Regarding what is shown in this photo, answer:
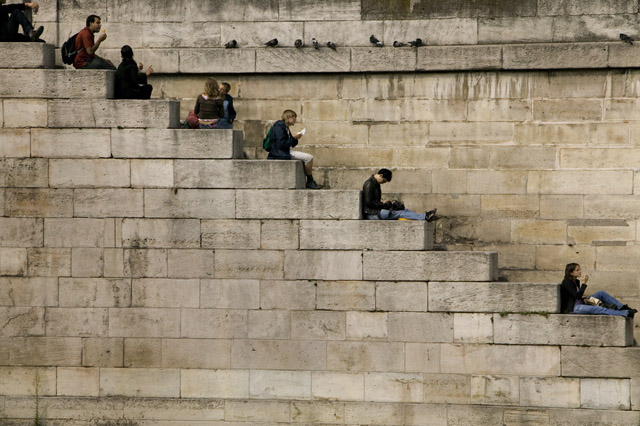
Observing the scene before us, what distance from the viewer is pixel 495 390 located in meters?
17.8

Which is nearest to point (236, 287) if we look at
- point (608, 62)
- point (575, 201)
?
point (575, 201)

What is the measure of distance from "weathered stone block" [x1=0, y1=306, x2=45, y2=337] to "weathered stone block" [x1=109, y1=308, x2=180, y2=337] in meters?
1.16

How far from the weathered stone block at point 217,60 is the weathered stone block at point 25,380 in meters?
5.43

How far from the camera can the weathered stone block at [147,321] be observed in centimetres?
1842

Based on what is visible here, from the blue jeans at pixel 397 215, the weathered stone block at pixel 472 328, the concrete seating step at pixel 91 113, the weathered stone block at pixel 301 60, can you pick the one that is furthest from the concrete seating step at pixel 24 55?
the weathered stone block at pixel 472 328

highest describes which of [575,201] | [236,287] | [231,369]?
[575,201]

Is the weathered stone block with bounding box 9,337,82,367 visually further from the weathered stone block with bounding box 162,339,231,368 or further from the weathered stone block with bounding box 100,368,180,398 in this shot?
the weathered stone block with bounding box 162,339,231,368

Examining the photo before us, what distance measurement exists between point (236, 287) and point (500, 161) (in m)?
4.75

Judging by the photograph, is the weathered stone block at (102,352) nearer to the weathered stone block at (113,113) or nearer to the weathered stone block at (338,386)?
the weathered stone block at (338,386)

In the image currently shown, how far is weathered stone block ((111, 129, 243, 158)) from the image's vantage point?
18.2 meters

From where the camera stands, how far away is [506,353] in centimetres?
1775

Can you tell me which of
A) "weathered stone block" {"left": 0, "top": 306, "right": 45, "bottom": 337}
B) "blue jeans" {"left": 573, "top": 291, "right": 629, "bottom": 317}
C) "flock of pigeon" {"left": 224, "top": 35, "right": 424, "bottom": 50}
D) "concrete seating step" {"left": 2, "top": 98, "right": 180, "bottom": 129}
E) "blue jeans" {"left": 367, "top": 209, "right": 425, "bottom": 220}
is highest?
"flock of pigeon" {"left": 224, "top": 35, "right": 424, "bottom": 50}

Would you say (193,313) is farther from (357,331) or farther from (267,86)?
(267,86)

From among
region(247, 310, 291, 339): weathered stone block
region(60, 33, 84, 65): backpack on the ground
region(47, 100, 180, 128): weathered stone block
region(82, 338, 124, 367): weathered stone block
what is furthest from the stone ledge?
region(82, 338, 124, 367): weathered stone block
